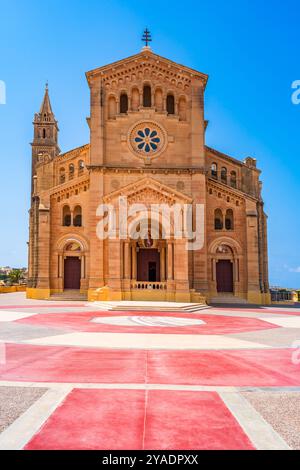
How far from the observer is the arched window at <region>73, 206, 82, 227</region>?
1593 inches

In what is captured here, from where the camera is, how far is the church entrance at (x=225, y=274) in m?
39.8

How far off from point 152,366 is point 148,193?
84.4ft

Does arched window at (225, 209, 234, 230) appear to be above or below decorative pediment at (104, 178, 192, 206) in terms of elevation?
below

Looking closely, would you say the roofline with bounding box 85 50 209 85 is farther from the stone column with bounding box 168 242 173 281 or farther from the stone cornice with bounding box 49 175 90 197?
the stone column with bounding box 168 242 173 281

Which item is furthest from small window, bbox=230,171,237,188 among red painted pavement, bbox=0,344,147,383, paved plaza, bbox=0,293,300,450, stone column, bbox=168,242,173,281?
red painted pavement, bbox=0,344,147,383

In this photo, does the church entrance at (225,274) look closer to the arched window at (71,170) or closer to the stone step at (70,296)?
the stone step at (70,296)

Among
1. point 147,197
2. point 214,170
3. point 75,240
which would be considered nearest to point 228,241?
point 214,170

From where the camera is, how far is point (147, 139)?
40406mm

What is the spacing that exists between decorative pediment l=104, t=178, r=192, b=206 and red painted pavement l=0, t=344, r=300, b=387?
75.7 ft

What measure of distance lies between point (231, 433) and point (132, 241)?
29.7 metres

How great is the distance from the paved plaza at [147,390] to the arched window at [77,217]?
24629 mm

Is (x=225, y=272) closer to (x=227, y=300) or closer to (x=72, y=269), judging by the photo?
(x=227, y=300)

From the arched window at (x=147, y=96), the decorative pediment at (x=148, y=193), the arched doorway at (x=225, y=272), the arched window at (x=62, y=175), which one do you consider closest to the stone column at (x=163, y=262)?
the decorative pediment at (x=148, y=193)

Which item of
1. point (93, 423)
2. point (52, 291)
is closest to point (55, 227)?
point (52, 291)
